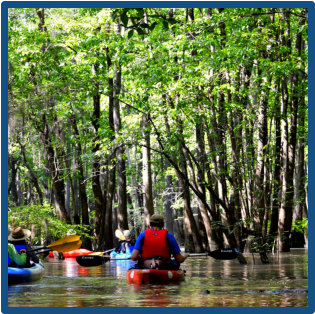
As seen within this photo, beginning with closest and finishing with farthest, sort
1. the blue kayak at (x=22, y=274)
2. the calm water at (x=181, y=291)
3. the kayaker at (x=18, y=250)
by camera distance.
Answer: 1. the calm water at (x=181, y=291)
2. the blue kayak at (x=22, y=274)
3. the kayaker at (x=18, y=250)

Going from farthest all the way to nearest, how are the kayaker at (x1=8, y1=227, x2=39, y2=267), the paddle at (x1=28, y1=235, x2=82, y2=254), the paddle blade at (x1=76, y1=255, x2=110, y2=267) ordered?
1. the paddle blade at (x1=76, y1=255, x2=110, y2=267)
2. the kayaker at (x1=8, y1=227, x2=39, y2=267)
3. the paddle at (x1=28, y1=235, x2=82, y2=254)

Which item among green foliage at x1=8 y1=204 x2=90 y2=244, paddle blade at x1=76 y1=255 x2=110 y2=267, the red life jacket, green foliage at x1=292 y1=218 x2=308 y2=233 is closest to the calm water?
paddle blade at x1=76 y1=255 x2=110 y2=267

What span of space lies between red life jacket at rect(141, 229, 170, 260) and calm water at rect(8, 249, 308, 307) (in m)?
0.66

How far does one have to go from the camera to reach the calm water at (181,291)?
8703 mm

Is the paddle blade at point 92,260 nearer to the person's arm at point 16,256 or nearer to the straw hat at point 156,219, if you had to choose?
the person's arm at point 16,256

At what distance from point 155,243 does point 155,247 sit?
0.26 ft

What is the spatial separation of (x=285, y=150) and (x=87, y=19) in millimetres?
8600

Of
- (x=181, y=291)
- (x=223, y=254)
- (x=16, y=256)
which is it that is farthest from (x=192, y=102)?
(x=181, y=291)

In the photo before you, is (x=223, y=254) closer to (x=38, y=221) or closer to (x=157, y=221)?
(x=157, y=221)

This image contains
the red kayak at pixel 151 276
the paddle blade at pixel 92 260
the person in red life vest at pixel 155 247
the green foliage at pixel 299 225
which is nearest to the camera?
the red kayak at pixel 151 276

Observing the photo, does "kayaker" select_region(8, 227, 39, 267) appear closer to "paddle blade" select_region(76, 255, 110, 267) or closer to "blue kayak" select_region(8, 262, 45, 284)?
"blue kayak" select_region(8, 262, 45, 284)

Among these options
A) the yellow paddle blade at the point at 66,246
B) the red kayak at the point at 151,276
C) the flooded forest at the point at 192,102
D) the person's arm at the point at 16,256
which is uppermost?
the flooded forest at the point at 192,102

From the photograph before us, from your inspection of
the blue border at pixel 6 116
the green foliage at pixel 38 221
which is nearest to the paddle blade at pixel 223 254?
the blue border at pixel 6 116

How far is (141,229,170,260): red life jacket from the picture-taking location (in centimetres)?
1141
